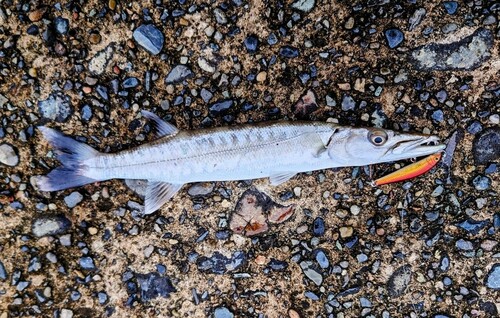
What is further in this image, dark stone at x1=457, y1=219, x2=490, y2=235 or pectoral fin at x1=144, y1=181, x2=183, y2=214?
dark stone at x1=457, y1=219, x2=490, y2=235

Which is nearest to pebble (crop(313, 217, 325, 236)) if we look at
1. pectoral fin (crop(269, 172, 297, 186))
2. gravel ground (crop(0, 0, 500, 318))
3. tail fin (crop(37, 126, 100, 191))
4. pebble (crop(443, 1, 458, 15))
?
gravel ground (crop(0, 0, 500, 318))


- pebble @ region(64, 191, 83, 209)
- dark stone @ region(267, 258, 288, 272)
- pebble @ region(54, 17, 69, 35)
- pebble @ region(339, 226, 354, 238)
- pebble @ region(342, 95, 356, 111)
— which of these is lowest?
dark stone @ region(267, 258, 288, 272)

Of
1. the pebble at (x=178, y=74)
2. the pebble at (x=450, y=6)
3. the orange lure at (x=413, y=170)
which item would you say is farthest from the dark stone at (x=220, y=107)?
the pebble at (x=450, y=6)

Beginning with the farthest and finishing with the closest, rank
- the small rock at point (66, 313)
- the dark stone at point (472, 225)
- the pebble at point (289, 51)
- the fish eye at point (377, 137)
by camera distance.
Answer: the small rock at point (66, 313) → the dark stone at point (472, 225) → the pebble at point (289, 51) → the fish eye at point (377, 137)

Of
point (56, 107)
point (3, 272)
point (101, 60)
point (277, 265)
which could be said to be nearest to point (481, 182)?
point (277, 265)

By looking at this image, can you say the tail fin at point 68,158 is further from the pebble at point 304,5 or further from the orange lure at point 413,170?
the orange lure at point 413,170

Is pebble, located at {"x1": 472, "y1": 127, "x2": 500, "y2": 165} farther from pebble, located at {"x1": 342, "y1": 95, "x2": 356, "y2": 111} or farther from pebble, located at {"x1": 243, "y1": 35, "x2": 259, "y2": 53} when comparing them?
pebble, located at {"x1": 243, "y1": 35, "x2": 259, "y2": 53}
